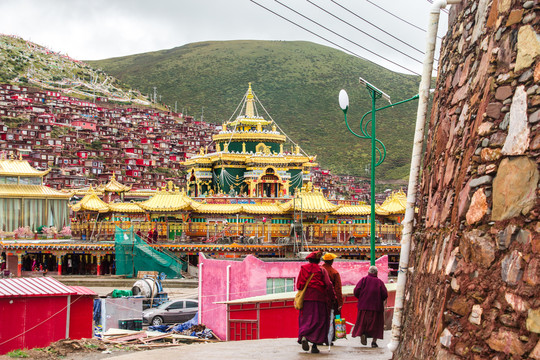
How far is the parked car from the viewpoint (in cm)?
2161

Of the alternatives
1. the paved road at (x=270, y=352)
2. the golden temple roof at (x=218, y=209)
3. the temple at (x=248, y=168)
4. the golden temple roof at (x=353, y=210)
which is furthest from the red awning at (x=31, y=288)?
the temple at (x=248, y=168)

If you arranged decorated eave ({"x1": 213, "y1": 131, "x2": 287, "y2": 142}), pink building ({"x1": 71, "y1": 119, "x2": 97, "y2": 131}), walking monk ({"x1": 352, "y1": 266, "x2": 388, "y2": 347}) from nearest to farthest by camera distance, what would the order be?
walking monk ({"x1": 352, "y1": 266, "x2": 388, "y2": 347}), decorated eave ({"x1": 213, "y1": 131, "x2": 287, "y2": 142}), pink building ({"x1": 71, "y1": 119, "x2": 97, "y2": 131})

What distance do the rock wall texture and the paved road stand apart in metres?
1.78

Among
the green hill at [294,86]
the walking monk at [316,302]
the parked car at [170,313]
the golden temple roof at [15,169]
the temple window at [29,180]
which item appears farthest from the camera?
the green hill at [294,86]

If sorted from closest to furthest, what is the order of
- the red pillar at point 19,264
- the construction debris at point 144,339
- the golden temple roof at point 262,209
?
the construction debris at point 144,339 → the red pillar at point 19,264 → the golden temple roof at point 262,209

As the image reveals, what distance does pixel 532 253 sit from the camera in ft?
17.2

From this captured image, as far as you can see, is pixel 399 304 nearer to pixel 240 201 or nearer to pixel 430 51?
pixel 430 51

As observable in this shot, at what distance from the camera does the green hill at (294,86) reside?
314 ft

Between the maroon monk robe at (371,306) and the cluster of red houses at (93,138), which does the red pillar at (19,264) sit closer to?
the maroon monk robe at (371,306)


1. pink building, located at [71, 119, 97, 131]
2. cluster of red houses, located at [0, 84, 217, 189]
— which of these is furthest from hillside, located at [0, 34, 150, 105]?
pink building, located at [71, 119, 97, 131]

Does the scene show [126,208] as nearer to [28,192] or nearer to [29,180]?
[28,192]

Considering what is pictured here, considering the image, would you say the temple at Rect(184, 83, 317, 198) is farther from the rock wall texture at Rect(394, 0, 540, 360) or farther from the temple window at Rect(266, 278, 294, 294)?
the rock wall texture at Rect(394, 0, 540, 360)

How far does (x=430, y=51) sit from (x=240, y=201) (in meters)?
31.6

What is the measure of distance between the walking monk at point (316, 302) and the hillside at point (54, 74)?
107881 millimetres
